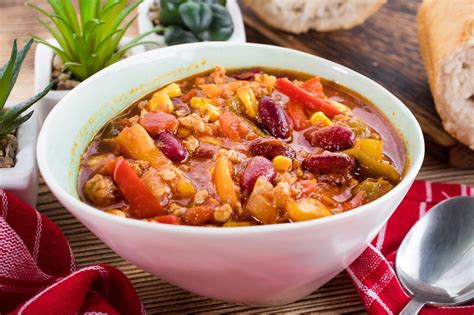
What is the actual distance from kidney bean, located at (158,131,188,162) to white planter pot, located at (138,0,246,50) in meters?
1.53

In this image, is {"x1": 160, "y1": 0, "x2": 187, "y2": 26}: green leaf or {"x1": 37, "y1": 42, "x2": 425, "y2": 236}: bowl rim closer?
{"x1": 37, "y1": 42, "x2": 425, "y2": 236}: bowl rim

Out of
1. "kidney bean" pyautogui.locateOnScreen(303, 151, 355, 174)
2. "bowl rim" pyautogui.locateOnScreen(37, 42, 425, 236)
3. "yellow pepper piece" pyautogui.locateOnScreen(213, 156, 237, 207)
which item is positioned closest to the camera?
"bowl rim" pyautogui.locateOnScreen(37, 42, 425, 236)

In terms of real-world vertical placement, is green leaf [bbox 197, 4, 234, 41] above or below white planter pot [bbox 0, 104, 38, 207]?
below

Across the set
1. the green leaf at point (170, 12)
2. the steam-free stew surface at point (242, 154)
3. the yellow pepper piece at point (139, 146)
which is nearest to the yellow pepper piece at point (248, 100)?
the steam-free stew surface at point (242, 154)

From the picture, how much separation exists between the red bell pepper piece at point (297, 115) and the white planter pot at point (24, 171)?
1.14 m

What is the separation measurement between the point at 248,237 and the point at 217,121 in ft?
2.89

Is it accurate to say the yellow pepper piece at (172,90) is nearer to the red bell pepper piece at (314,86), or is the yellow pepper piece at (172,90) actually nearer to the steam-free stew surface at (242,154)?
the steam-free stew surface at (242,154)

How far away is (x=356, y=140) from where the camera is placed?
2.82 metres

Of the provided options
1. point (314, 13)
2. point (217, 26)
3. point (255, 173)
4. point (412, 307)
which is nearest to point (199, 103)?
point (255, 173)

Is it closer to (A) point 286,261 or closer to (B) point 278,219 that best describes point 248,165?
(B) point 278,219

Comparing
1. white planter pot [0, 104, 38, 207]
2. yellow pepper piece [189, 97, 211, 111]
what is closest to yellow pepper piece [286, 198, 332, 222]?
yellow pepper piece [189, 97, 211, 111]

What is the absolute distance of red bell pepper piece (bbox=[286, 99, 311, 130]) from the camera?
115 inches

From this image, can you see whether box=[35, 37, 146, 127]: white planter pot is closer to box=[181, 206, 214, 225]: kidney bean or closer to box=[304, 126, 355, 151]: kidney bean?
box=[181, 206, 214, 225]: kidney bean

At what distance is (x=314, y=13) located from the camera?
4.56 metres
